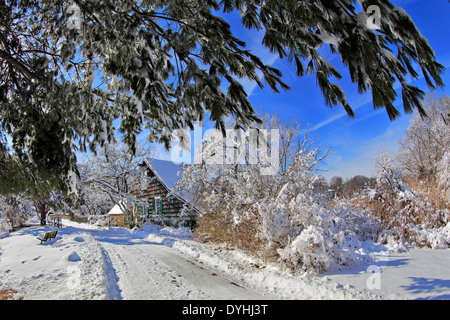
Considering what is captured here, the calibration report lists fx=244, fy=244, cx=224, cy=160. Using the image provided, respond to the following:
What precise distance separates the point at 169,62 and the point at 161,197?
1804 centimetres

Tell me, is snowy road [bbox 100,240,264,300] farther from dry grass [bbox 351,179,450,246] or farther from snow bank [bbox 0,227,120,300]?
dry grass [bbox 351,179,450,246]

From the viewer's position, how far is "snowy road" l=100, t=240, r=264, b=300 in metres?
4.31

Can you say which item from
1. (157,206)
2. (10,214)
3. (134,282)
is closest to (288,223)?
(134,282)

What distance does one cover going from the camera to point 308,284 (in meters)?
4.35

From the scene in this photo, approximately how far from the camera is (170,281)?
16.8 ft

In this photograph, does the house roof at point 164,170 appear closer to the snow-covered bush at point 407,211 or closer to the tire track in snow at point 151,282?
the tire track in snow at point 151,282

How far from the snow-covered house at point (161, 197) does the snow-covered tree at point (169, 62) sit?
40.9 ft

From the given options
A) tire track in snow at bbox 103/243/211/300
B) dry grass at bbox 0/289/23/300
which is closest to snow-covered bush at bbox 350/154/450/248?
tire track in snow at bbox 103/243/211/300

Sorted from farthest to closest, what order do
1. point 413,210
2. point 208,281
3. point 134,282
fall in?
point 413,210 → point 208,281 → point 134,282

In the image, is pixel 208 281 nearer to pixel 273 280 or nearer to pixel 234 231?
pixel 273 280

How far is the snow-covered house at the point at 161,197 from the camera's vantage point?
18734 millimetres

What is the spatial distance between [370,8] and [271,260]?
530 centimetres

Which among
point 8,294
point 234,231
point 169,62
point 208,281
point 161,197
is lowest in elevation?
point 208,281

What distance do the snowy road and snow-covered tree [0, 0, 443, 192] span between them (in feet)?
8.01
